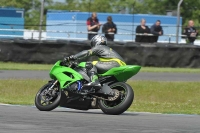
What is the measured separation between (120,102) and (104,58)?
0.95 metres

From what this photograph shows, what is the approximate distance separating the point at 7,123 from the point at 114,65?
2.82 meters

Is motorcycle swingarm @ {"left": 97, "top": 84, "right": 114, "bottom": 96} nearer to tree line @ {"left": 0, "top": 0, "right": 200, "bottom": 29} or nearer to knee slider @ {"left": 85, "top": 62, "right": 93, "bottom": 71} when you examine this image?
knee slider @ {"left": 85, "top": 62, "right": 93, "bottom": 71}

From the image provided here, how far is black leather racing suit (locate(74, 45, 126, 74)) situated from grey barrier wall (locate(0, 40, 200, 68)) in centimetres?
1159

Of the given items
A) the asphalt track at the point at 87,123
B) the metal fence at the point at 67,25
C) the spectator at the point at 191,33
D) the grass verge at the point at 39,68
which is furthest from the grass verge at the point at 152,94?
the spectator at the point at 191,33

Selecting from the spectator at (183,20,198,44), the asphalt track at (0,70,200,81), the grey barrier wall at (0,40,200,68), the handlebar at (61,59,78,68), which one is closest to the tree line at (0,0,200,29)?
the spectator at (183,20,198,44)

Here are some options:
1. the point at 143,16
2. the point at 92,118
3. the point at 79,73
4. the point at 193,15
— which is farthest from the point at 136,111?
the point at 193,15

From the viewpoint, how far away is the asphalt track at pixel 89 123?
8.63 metres

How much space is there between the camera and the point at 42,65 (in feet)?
76.6

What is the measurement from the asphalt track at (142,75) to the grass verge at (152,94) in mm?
1697

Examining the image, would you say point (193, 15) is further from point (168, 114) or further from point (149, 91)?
point (168, 114)

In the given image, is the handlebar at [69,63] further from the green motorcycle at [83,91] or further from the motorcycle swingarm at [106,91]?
the motorcycle swingarm at [106,91]

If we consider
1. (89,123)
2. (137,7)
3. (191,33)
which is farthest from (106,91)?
(137,7)

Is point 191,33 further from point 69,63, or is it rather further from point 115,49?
point 69,63

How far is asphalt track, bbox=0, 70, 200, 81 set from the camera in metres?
19.4
